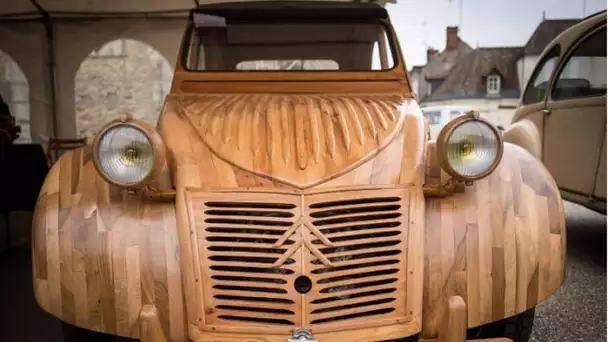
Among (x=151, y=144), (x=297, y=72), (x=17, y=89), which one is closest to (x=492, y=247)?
(x=151, y=144)

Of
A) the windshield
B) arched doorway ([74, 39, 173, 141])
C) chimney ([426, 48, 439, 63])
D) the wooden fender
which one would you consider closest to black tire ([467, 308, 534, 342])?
the wooden fender

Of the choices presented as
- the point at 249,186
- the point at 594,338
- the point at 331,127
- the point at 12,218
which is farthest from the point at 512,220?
the point at 12,218

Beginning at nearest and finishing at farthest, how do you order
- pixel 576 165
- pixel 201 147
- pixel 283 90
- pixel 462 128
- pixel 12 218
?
pixel 462 128 < pixel 201 147 < pixel 283 90 < pixel 576 165 < pixel 12 218

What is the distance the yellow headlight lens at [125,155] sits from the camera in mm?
1872

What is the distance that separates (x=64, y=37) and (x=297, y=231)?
5826 mm

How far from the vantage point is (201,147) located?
2.07 m

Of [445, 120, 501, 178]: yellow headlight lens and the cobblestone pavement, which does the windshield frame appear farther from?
the cobblestone pavement

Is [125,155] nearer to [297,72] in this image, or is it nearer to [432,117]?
[297,72]

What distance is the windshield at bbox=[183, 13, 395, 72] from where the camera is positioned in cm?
291

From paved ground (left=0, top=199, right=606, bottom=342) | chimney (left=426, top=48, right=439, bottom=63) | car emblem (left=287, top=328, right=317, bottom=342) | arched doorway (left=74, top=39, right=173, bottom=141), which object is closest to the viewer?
car emblem (left=287, top=328, right=317, bottom=342)

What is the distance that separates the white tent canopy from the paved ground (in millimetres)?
2672

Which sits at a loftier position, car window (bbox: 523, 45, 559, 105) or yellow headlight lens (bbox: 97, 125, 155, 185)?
car window (bbox: 523, 45, 559, 105)

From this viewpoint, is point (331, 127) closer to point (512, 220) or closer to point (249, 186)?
point (249, 186)

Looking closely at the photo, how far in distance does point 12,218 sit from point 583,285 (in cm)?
466
